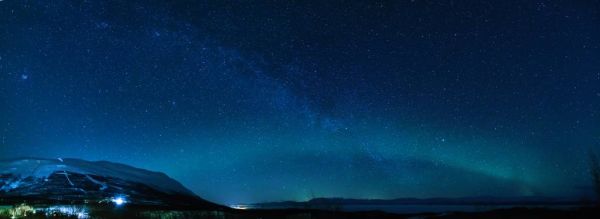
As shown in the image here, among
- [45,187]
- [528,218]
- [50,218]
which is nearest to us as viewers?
[528,218]

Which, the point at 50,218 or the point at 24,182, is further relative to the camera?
the point at 24,182

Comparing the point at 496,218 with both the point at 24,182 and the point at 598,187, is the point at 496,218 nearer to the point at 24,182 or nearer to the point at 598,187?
the point at 598,187

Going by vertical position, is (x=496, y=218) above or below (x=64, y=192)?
below

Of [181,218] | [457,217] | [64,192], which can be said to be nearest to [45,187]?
[64,192]

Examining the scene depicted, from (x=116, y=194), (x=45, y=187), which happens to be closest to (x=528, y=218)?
(x=116, y=194)

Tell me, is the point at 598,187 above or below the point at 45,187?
below

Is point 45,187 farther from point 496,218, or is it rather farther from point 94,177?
point 496,218

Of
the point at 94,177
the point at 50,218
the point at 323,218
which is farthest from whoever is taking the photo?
the point at 94,177

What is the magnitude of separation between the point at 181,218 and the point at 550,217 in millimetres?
34178

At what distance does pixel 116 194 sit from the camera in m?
150

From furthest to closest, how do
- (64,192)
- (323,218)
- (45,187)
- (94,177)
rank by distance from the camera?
(94,177), (45,187), (64,192), (323,218)

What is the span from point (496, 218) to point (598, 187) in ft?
74.8

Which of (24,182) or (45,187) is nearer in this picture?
(45,187)

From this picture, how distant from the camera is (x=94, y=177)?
197 metres
